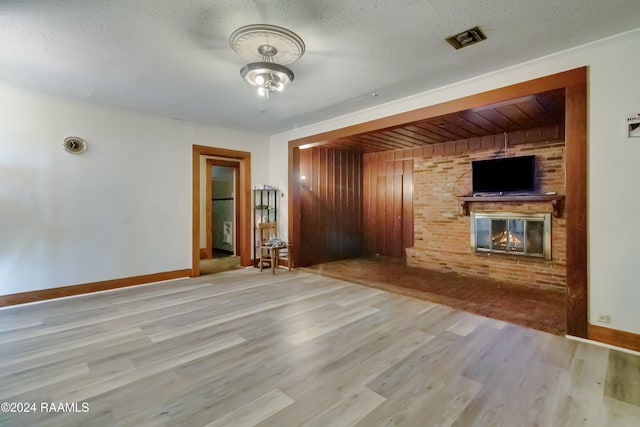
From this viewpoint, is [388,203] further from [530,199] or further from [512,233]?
[530,199]

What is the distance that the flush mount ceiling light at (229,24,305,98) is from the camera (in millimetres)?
2297

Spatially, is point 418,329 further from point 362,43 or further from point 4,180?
point 4,180

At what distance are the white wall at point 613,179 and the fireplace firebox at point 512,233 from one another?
2.17 m

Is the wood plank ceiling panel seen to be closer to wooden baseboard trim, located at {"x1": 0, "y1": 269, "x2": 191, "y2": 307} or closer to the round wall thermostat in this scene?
wooden baseboard trim, located at {"x1": 0, "y1": 269, "x2": 191, "y2": 307}

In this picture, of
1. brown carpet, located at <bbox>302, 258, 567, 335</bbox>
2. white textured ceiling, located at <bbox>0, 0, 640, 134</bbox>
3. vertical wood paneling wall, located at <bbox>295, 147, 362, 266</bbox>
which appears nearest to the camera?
white textured ceiling, located at <bbox>0, 0, 640, 134</bbox>

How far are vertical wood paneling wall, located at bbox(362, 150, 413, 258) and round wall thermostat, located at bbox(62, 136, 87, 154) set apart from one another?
5.12 metres

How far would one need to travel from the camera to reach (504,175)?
15.7 feet

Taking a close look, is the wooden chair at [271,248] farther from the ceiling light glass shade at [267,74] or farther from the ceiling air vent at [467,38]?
the ceiling air vent at [467,38]

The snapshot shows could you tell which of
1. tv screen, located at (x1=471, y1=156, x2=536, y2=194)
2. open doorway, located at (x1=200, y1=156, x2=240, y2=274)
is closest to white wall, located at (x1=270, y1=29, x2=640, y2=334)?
tv screen, located at (x1=471, y1=156, x2=536, y2=194)

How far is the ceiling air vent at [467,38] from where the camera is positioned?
7.81 ft

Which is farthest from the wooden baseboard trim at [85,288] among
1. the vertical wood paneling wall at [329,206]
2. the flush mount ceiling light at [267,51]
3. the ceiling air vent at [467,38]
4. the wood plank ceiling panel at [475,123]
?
the ceiling air vent at [467,38]

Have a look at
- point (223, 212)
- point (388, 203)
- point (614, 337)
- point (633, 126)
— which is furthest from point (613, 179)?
point (223, 212)

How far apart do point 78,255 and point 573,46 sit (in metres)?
5.97

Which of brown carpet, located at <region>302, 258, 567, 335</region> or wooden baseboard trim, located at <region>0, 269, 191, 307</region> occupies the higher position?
wooden baseboard trim, located at <region>0, 269, 191, 307</region>
